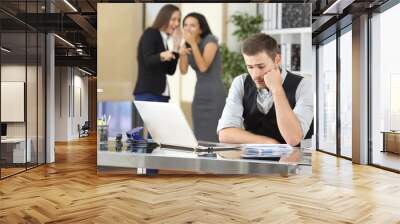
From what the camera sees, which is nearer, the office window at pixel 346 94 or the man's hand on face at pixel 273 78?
the man's hand on face at pixel 273 78

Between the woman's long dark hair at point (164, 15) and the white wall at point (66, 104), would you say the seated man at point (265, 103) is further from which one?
the white wall at point (66, 104)

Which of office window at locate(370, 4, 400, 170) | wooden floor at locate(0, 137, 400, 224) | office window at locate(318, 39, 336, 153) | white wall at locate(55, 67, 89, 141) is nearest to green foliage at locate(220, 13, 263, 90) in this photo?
wooden floor at locate(0, 137, 400, 224)

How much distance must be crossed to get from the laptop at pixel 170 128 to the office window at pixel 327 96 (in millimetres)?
5826

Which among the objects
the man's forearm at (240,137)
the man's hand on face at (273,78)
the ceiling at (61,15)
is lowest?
the man's forearm at (240,137)

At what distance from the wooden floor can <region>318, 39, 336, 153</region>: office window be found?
11.0 ft

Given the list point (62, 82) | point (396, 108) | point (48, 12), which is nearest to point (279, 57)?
point (396, 108)

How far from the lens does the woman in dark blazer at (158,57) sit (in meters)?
5.29

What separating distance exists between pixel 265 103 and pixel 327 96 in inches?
236

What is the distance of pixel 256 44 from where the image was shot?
17.3 ft

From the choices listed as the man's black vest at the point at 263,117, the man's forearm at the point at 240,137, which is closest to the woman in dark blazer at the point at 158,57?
the man's forearm at the point at 240,137

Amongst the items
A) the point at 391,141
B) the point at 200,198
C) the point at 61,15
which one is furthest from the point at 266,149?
the point at 61,15

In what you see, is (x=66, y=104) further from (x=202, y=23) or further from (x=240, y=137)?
(x=240, y=137)

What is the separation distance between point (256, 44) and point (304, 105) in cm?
96

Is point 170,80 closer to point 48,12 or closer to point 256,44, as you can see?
point 256,44
